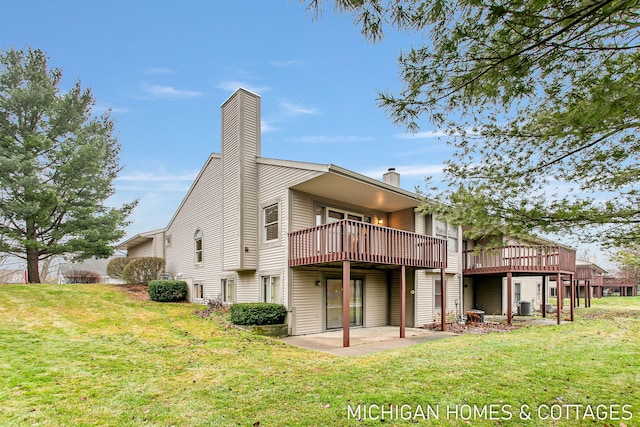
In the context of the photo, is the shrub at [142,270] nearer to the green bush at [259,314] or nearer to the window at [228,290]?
the window at [228,290]

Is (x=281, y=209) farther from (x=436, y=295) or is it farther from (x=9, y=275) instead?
(x=9, y=275)

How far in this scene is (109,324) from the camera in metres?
11.2

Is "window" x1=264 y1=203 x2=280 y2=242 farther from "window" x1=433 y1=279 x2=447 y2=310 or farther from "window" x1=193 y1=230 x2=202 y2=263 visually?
"window" x1=433 y1=279 x2=447 y2=310

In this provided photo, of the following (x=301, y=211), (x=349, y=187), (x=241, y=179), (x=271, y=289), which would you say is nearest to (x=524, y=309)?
(x=349, y=187)

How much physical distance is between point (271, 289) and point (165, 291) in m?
6.79

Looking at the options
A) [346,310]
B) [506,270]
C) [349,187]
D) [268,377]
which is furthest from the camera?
[506,270]

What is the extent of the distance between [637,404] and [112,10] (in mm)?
17340

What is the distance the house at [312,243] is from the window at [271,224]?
37mm

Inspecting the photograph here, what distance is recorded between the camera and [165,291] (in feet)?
55.8

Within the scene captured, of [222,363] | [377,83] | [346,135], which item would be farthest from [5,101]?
[377,83]

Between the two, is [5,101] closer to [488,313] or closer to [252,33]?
[252,33]

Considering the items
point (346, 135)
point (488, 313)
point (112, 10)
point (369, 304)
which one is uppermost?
point (112, 10)

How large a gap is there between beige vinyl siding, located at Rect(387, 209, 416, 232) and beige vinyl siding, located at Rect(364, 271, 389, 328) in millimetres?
2106

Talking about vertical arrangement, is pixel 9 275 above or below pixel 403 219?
below
